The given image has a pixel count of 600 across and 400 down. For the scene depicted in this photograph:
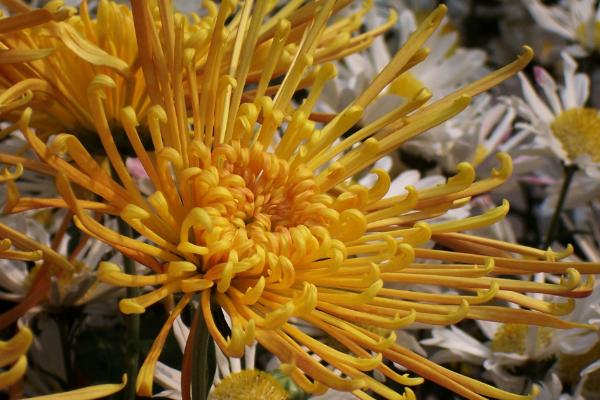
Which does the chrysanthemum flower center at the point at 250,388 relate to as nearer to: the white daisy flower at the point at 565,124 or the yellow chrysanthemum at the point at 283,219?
the yellow chrysanthemum at the point at 283,219

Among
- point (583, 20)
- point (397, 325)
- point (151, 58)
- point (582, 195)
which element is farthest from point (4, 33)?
point (583, 20)

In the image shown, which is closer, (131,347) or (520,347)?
(131,347)

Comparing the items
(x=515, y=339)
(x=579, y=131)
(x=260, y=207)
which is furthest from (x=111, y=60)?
(x=579, y=131)

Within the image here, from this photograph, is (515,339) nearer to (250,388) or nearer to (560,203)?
(560,203)

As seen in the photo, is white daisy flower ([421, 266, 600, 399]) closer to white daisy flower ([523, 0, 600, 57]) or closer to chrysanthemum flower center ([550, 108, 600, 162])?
chrysanthemum flower center ([550, 108, 600, 162])

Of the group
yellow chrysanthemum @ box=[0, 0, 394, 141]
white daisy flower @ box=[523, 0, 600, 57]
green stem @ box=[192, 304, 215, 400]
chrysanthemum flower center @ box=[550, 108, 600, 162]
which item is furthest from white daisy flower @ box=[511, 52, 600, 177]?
green stem @ box=[192, 304, 215, 400]

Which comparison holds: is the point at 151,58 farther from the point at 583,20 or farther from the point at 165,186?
the point at 583,20

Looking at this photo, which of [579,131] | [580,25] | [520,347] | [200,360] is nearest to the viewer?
[200,360]

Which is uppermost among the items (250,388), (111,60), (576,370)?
(111,60)
